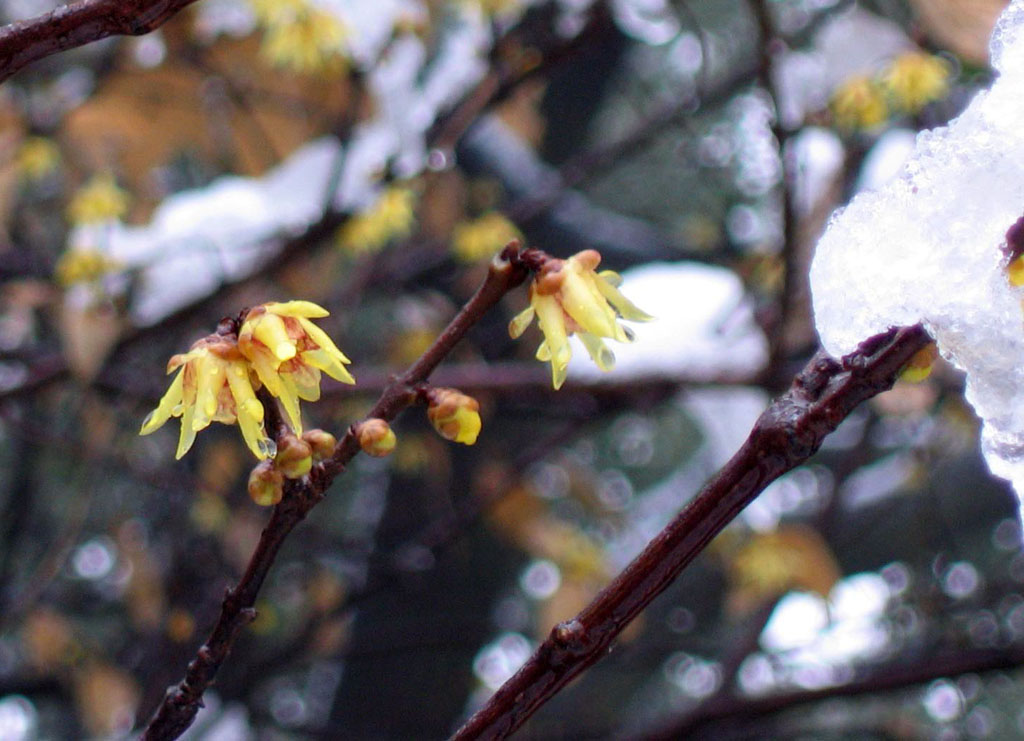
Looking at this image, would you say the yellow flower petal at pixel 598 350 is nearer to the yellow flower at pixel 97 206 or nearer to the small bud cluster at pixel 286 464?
the small bud cluster at pixel 286 464

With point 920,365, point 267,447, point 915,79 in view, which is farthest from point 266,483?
point 915,79

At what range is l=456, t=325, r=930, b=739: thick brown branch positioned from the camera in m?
0.42

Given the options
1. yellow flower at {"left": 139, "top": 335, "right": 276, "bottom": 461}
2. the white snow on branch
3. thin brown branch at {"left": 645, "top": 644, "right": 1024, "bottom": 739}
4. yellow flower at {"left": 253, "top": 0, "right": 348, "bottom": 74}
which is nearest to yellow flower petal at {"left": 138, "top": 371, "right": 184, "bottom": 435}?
yellow flower at {"left": 139, "top": 335, "right": 276, "bottom": 461}

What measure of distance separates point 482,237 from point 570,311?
134 centimetres

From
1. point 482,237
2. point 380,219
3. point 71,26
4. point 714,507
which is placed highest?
point 71,26

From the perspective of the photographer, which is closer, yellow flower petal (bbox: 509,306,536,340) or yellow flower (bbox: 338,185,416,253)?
yellow flower petal (bbox: 509,306,536,340)

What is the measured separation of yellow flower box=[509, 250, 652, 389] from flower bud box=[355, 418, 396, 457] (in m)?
0.07

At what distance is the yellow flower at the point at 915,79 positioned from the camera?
1.46 m

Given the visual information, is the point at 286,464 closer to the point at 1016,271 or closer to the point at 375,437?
the point at 375,437

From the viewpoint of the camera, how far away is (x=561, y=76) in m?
2.53

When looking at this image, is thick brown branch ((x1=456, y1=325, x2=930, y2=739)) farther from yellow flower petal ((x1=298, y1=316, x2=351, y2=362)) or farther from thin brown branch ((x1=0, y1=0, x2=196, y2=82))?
thin brown branch ((x1=0, y1=0, x2=196, y2=82))

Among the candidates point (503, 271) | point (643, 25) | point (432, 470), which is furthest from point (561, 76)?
point (503, 271)

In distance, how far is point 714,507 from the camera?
0.42 m

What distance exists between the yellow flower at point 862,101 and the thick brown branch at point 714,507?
1.23m
